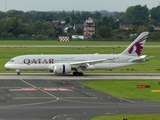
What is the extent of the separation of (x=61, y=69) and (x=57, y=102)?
24182 millimetres

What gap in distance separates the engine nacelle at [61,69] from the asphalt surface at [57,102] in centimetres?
627

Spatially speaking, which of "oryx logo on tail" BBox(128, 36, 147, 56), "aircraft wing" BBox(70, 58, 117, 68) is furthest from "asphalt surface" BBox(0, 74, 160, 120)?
"oryx logo on tail" BBox(128, 36, 147, 56)

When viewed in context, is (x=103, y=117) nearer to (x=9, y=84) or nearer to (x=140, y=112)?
(x=140, y=112)

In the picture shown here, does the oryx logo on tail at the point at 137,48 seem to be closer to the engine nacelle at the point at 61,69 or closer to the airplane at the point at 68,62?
the airplane at the point at 68,62

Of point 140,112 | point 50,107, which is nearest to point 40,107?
point 50,107

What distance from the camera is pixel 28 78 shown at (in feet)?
228

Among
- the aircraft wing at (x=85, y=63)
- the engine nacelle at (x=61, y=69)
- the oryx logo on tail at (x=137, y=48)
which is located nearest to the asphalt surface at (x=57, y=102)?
the engine nacelle at (x=61, y=69)

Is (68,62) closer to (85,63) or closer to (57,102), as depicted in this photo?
(85,63)

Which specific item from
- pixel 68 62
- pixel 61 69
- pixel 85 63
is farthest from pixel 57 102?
pixel 68 62

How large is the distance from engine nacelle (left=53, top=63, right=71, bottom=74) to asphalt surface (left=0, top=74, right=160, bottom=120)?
6.27 metres

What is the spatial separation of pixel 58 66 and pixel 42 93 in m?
18.2

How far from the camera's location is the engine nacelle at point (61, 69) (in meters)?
72.2

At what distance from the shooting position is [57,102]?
4838 centimetres

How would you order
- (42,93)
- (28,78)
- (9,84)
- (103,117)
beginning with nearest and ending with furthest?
1. (103,117)
2. (42,93)
3. (9,84)
4. (28,78)
